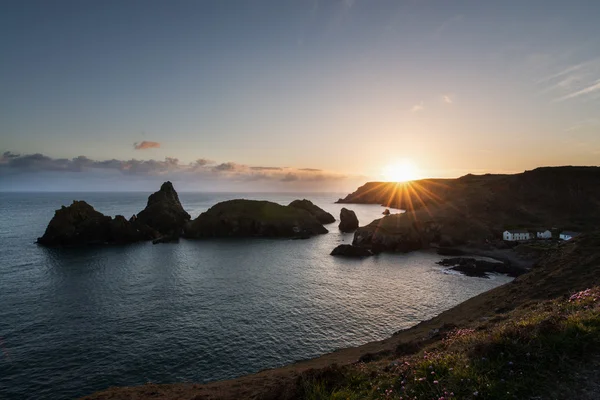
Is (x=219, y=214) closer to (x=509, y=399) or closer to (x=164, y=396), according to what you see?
(x=164, y=396)

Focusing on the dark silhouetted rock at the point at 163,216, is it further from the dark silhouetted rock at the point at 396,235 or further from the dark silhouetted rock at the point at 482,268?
the dark silhouetted rock at the point at 482,268

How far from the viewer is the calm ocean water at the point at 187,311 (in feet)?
105

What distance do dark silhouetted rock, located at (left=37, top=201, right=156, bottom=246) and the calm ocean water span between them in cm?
1276

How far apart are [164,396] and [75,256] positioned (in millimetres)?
80425

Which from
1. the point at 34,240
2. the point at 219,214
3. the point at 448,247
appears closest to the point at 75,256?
the point at 34,240

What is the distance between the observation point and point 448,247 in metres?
95.9

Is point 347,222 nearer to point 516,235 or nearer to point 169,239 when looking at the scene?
point 516,235

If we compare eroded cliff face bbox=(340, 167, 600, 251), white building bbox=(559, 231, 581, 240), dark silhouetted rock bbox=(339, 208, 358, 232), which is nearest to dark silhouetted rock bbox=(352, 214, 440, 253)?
eroded cliff face bbox=(340, 167, 600, 251)

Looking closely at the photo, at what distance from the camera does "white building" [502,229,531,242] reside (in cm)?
9738

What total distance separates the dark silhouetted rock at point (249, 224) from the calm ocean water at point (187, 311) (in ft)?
130

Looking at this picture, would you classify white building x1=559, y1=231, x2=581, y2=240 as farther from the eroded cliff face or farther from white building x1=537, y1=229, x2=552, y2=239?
the eroded cliff face

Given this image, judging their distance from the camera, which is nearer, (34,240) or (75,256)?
(75,256)

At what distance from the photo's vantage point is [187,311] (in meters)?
46.8

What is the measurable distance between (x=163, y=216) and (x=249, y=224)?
36754mm
